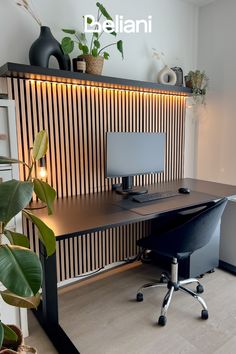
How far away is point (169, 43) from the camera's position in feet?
9.57

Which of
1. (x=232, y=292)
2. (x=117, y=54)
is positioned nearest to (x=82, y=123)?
(x=117, y=54)

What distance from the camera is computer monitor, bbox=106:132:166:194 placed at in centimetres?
230

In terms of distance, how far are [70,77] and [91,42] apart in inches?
21.9

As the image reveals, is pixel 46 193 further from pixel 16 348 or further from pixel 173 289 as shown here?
pixel 173 289

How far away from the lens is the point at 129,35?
8.52 feet

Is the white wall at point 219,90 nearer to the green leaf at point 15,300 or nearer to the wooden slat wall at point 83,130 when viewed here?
the wooden slat wall at point 83,130

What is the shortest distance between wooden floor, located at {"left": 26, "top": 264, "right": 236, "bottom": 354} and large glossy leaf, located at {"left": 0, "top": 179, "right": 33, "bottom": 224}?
1244mm

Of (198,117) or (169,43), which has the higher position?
(169,43)

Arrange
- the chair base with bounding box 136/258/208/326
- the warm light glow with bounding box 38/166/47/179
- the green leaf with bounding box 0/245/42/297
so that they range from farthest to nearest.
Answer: the warm light glow with bounding box 38/166/47/179
the chair base with bounding box 136/258/208/326
the green leaf with bounding box 0/245/42/297

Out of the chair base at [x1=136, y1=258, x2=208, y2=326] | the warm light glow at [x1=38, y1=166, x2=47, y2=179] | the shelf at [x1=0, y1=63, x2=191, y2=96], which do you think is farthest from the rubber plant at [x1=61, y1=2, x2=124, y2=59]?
the chair base at [x1=136, y1=258, x2=208, y2=326]

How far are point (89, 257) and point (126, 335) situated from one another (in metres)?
0.84

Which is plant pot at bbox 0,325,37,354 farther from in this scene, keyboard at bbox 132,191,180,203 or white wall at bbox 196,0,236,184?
white wall at bbox 196,0,236,184

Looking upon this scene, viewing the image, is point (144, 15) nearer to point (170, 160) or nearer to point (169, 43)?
point (169, 43)

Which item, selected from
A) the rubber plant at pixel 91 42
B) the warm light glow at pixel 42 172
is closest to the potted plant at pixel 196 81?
the rubber plant at pixel 91 42
